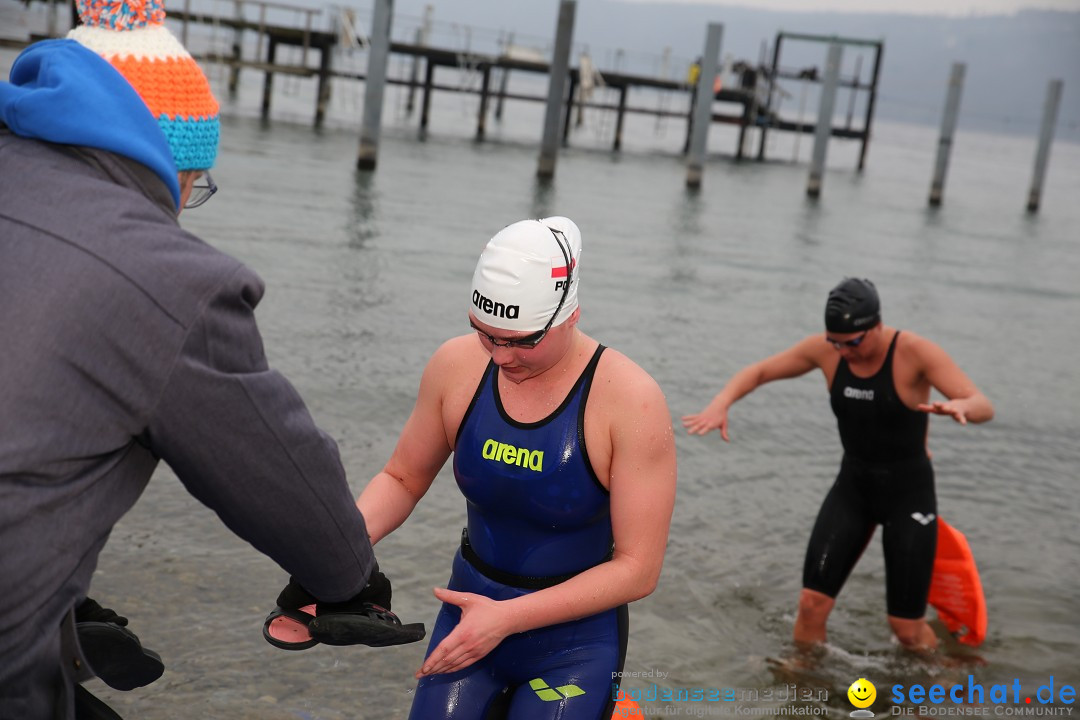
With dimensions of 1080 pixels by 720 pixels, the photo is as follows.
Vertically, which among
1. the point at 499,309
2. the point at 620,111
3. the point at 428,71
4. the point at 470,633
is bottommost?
the point at 470,633

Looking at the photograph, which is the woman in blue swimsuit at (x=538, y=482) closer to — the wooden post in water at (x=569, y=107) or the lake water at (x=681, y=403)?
the lake water at (x=681, y=403)

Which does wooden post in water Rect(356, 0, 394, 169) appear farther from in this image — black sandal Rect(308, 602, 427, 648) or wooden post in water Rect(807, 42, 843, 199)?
black sandal Rect(308, 602, 427, 648)

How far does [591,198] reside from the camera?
2908 cm

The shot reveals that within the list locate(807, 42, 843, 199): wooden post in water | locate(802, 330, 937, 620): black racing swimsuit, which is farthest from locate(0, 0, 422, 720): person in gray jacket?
locate(807, 42, 843, 199): wooden post in water

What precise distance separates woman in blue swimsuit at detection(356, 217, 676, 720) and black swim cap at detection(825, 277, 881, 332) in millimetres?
2925

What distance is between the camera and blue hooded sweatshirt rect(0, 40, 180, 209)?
173 centimetres

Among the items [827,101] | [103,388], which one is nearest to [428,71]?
[827,101]

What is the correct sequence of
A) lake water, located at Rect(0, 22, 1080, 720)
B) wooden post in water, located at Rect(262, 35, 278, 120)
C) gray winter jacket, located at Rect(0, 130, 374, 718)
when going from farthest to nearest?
wooden post in water, located at Rect(262, 35, 278, 120) < lake water, located at Rect(0, 22, 1080, 720) < gray winter jacket, located at Rect(0, 130, 374, 718)

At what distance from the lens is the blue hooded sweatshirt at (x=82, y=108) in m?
1.73

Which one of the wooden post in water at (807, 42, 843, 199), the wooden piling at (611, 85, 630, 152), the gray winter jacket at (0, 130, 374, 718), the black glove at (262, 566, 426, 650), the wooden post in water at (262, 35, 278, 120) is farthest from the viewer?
the wooden piling at (611, 85, 630, 152)

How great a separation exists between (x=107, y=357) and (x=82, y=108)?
0.40 meters

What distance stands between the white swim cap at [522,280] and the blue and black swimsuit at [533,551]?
312 millimetres

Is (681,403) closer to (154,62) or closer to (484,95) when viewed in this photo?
(154,62)

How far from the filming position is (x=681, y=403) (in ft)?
36.8
